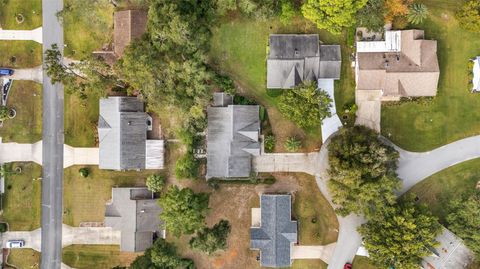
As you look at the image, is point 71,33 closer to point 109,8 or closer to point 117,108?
point 109,8

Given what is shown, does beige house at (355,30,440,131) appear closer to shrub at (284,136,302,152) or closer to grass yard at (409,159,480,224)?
shrub at (284,136,302,152)

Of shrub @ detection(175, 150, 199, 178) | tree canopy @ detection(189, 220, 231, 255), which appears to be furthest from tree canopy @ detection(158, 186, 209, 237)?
shrub @ detection(175, 150, 199, 178)

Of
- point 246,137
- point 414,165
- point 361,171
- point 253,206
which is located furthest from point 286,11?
point 414,165

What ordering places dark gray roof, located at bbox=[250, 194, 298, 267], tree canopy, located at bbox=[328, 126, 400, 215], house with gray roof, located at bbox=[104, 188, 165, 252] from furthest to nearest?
house with gray roof, located at bbox=[104, 188, 165, 252] → dark gray roof, located at bbox=[250, 194, 298, 267] → tree canopy, located at bbox=[328, 126, 400, 215]

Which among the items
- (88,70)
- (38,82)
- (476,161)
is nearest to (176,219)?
(88,70)

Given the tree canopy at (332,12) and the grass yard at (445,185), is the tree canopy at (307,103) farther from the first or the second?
the grass yard at (445,185)

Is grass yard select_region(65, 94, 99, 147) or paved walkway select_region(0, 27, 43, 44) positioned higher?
paved walkway select_region(0, 27, 43, 44)
